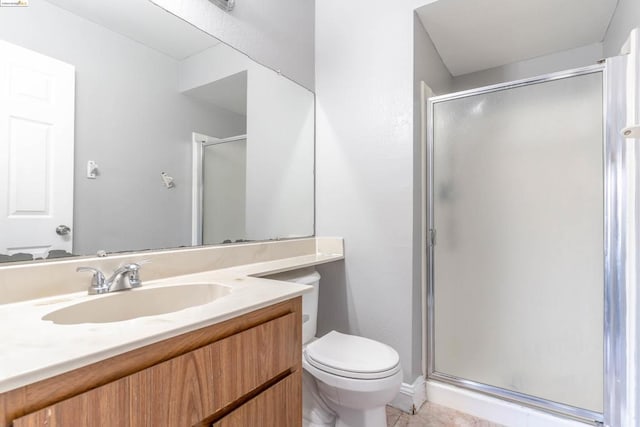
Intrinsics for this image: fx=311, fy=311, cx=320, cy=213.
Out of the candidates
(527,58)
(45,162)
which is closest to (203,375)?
(45,162)

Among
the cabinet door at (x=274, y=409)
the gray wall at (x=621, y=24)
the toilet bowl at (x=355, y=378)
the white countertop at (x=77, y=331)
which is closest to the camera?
the white countertop at (x=77, y=331)

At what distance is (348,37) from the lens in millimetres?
1900

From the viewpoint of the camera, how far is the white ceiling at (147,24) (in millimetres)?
1050

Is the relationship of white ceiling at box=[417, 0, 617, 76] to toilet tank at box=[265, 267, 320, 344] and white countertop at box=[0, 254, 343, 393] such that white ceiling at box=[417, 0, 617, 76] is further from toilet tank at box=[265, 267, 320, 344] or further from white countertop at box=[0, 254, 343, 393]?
white countertop at box=[0, 254, 343, 393]

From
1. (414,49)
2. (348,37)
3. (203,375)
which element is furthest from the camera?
(348,37)

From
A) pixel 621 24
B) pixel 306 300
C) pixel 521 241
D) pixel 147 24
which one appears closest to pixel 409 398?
pixel 306 300

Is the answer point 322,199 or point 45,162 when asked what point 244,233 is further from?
point 45,162

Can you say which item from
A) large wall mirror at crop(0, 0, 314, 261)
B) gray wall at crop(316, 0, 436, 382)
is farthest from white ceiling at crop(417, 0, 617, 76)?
large wall mirror at crop(0, 0, 314, 261)

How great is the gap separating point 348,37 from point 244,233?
1.34m

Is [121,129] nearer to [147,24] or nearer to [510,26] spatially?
[147,24]

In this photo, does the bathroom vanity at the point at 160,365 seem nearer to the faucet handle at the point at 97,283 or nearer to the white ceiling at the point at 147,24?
the faucet handle at the point at 97,283

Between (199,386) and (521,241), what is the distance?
1.61m

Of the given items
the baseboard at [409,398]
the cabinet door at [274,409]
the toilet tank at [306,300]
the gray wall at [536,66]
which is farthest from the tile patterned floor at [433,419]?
the gray wall at [536,66]

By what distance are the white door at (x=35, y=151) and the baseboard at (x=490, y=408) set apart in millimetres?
1860
